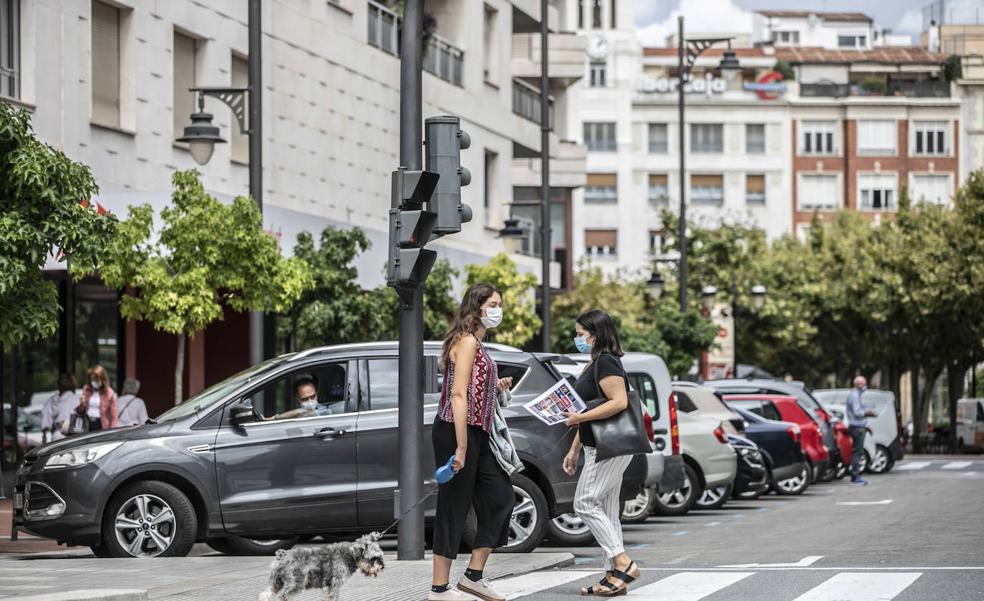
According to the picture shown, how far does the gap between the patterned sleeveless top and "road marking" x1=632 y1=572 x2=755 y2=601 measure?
1.75 metres

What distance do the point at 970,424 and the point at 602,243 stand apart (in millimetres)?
41606

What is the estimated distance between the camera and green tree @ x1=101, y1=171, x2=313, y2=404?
19.7 meters

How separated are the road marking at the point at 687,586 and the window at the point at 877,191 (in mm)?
85625

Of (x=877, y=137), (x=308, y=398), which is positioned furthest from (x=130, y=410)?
(x=877, y=137)

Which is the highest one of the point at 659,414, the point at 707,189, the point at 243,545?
the point at 707,189

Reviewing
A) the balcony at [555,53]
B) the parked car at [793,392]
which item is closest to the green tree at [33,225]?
the parked car at [793,392]

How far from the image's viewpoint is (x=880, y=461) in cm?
3644

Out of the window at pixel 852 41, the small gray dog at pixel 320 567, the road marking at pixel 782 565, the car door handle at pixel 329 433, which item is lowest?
the road marking at pixel 782 565

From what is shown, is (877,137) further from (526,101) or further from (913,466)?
(913,466)

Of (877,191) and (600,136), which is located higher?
(600,136)

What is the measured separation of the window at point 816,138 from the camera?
317ft

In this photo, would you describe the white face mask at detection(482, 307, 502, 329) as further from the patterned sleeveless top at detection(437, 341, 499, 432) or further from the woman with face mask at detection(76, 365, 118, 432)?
the woman with face mask at detection(76, 365, 118, 432)

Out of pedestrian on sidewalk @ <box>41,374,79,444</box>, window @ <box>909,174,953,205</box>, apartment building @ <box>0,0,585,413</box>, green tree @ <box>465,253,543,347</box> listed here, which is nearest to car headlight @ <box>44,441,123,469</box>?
apartment building @ <box>0,0,585,413</box>

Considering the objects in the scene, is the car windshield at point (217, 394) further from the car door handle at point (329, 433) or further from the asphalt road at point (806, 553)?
the asphalt road at point (806, 553)
